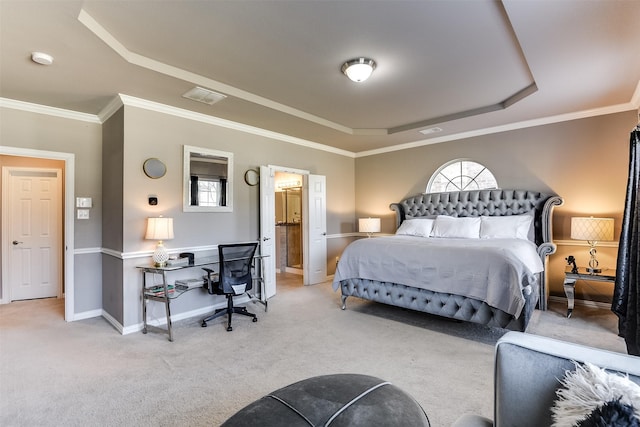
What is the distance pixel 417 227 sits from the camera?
516 cm

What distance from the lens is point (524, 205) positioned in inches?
183

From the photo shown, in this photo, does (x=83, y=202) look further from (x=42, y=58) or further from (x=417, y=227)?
(x=417, y=227)

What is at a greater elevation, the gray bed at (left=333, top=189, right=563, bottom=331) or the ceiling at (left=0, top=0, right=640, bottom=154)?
the ceiling at (left=0, top=0, right=640, bottom=154)

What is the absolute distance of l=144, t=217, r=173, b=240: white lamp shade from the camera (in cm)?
352

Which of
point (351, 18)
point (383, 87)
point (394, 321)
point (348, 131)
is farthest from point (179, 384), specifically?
point (348, 131)

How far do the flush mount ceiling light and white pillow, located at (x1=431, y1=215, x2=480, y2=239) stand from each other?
9.21ft

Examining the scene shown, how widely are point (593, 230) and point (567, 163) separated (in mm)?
1108

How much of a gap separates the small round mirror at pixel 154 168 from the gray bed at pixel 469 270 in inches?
99.8

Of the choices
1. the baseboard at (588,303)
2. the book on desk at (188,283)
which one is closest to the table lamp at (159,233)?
the book on desk at (188,283)

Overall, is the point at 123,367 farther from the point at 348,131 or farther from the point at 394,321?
the point at 348,131

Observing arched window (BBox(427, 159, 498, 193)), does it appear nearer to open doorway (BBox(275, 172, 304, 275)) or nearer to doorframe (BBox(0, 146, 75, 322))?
open doorway (BBox(275, 172, 304, 275))

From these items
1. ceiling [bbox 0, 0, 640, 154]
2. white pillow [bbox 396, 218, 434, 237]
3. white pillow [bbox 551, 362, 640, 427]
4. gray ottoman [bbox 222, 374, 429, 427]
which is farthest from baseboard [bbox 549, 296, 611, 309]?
white pillow [bbox 551, 362, 640, 427]

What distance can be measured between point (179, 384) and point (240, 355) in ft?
1.95

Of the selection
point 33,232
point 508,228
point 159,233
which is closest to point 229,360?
point 159,233
